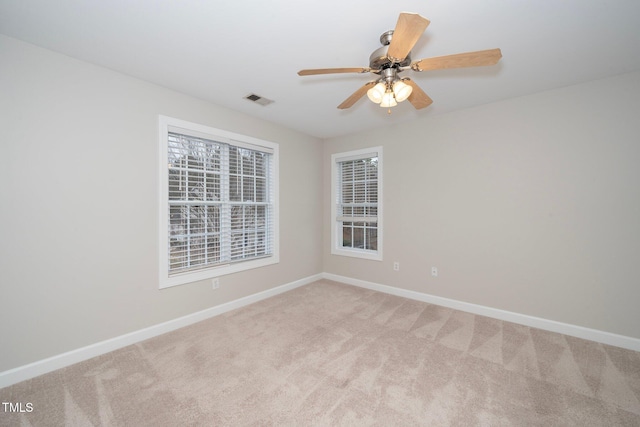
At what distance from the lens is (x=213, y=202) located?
2.97m

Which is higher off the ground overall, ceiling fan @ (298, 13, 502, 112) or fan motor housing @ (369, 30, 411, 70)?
fan motor housing @ (369, 30, 411, 70)

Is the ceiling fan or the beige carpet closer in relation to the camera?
the ceiling fan

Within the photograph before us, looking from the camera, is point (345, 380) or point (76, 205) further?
point (76, 205)

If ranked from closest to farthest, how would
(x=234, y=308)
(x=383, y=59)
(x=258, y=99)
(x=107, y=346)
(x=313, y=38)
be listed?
(x=383, y=59), (x=313, y=38), (x=107, y=346), (x=258, y=99), (x=234, y=308)

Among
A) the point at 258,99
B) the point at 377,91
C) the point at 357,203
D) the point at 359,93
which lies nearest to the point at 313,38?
the point at 359,93

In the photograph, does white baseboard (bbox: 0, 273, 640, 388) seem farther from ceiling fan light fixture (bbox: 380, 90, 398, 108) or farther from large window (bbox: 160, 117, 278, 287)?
ceiling fan light fixture (bbox: 380, 90, 398, 108)

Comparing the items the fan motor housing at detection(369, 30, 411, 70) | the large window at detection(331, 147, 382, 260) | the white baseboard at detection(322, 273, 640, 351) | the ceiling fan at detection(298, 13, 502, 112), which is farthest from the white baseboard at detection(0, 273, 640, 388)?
the fan motor housing at detection(369, 30, 411, 70)

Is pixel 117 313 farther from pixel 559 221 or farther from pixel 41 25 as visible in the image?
pixel 559 221

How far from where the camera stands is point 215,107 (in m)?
2.99

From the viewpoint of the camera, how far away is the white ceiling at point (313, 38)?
5.13ft

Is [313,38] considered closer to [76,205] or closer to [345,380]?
[76,205]

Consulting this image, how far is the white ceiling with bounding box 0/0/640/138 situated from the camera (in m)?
1.56

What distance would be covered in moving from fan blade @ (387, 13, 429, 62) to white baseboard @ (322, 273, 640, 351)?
2.93m

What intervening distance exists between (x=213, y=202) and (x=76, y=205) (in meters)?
1.17
